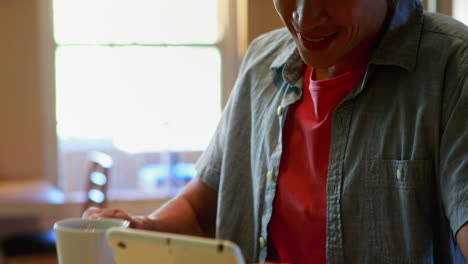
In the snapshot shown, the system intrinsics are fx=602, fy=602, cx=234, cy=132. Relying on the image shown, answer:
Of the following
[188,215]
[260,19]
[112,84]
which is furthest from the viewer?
[112,84]

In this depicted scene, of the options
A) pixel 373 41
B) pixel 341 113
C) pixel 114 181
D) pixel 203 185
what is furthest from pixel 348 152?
pixel 114 181

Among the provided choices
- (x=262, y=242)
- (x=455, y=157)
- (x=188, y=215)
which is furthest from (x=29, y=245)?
(x=455, y=157)

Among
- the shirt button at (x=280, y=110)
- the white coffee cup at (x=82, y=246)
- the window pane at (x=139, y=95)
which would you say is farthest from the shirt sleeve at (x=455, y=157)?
the window pane at (x=139, y=95)

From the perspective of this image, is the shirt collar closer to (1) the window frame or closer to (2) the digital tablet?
(2) the digital tablet

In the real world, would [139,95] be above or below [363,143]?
Answer: below

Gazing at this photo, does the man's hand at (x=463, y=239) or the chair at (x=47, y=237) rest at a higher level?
the man's hand at (x=463, y=239)

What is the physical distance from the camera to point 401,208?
87 cm

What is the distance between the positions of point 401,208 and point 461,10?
113 cm

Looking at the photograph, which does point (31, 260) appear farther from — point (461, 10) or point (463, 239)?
point (463, 239)

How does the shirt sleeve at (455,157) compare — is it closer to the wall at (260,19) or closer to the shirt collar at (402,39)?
the shirt collar at (402,39)

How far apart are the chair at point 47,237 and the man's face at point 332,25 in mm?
1826

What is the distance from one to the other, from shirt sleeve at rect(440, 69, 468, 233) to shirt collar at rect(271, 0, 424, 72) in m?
0.09

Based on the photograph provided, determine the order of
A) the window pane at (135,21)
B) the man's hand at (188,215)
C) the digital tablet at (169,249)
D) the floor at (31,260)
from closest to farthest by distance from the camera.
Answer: the digital tablet at (169,249) < the man's hand at (188,215) < the floor at (31,260) < the window pane at (135,21)

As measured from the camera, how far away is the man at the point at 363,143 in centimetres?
84
